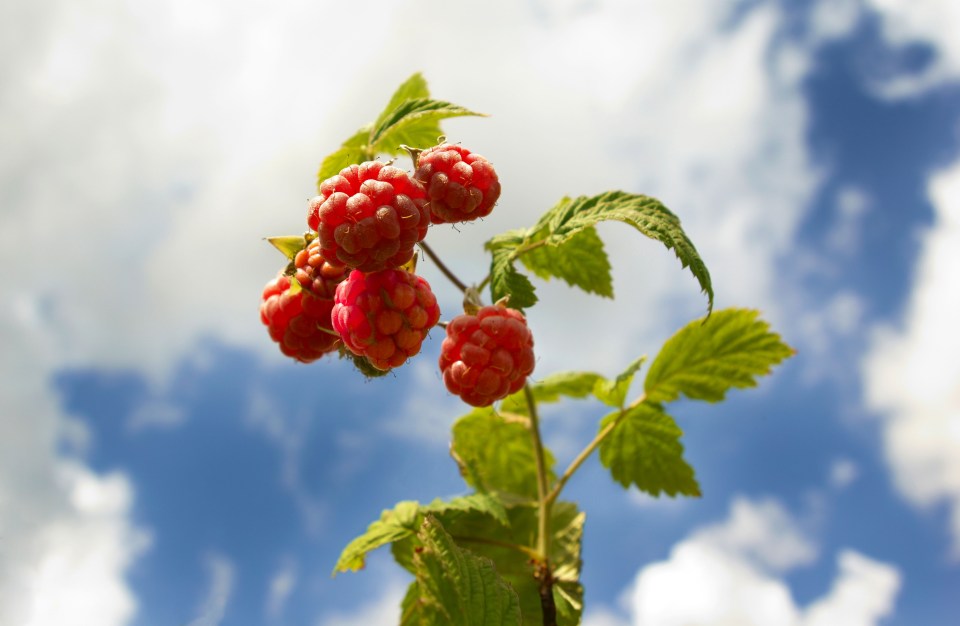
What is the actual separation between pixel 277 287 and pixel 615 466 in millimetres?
1239

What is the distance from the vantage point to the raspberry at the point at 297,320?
6.70 feet

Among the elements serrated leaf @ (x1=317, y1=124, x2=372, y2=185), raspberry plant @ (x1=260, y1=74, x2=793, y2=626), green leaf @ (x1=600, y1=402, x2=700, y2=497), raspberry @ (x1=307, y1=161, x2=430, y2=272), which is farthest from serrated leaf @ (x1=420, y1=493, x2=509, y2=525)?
serrated leaf @ (x1=317, y1=124, x2=372, y2=185)

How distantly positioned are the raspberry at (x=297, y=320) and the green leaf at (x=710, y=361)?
3.61 feet

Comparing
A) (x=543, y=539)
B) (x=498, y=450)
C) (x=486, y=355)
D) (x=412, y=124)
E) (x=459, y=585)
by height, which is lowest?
(x=459, y=585)

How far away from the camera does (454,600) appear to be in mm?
A: 2021

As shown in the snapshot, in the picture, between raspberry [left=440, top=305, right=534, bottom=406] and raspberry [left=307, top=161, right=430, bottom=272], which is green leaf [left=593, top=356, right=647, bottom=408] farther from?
raspberry [left=307, top=161, right=430, bottom=272]

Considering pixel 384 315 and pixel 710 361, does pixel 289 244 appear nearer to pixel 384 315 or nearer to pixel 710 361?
pixel 384 315

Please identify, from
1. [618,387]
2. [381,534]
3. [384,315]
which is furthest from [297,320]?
[618,387]

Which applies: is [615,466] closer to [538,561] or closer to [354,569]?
[538,561]

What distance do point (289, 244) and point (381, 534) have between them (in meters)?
0.94

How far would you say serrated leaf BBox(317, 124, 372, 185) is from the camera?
7.79 ft

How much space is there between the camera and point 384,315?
1794 mm

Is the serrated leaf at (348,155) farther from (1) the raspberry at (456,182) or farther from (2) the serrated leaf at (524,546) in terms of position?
(2) the serrated leaf at (524,546)

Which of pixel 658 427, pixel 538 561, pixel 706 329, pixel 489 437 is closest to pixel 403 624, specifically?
pixel 538 561
